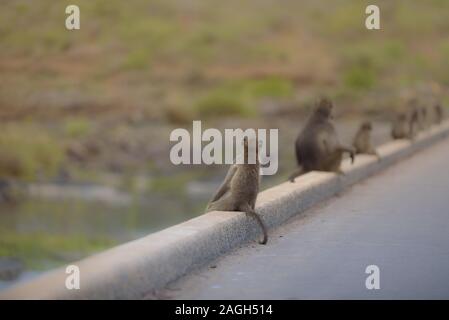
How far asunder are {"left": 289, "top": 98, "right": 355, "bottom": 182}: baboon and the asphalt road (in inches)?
26.9

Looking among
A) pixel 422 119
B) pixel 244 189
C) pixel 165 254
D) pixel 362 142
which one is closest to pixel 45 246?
pixel 422 119

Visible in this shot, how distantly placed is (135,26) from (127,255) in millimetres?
99280

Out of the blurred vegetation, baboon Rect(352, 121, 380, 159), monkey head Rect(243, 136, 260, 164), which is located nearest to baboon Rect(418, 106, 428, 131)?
baboon Rect(352, 121, 380, 159)

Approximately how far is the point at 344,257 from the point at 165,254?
6.60 feet

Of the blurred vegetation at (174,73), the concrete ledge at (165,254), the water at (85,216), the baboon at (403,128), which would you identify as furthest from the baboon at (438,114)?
the concrete ledge at (165,254)

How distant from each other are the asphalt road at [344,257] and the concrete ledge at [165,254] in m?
0.12

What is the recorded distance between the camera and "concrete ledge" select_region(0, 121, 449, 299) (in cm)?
674

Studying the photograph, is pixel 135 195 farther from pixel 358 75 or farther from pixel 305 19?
pixel 305 19

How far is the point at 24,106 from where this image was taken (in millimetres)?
76062

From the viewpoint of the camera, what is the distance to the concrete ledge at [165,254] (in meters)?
6.74

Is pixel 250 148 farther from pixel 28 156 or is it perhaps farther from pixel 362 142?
pixel 28 156

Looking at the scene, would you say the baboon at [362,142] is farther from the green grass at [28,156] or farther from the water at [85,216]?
the green grass at [28,156]

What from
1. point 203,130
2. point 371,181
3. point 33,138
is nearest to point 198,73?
point 203,130

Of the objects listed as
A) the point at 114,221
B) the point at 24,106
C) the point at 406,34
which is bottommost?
the point at 114,221
